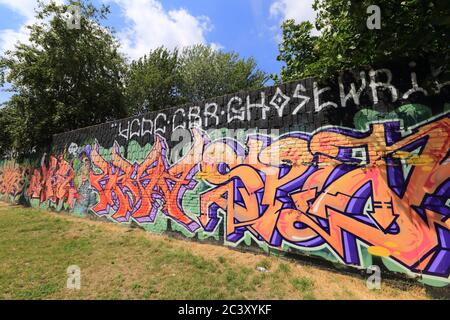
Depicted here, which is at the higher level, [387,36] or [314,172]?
[387,36]

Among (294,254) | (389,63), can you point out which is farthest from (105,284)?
(389,63)

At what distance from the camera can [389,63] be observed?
429cm

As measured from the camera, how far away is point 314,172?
4.80m

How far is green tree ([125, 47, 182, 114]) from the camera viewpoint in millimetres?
21906

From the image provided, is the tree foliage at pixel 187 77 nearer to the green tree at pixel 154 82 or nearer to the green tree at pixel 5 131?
the green tree at pixel 154 82

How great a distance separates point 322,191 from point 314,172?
35 cm

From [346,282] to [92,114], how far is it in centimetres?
1428

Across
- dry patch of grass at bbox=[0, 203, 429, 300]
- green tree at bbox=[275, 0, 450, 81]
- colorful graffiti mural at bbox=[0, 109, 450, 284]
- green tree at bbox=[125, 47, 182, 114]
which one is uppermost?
green tree at bbox=[125, 47, 182, 114]

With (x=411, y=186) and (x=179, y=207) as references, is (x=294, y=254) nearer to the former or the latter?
(x=411, y=186)

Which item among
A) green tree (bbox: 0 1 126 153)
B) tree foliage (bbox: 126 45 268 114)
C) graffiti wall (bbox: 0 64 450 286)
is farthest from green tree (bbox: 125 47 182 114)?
graffiti wall (bbox: 0 64 450 286)

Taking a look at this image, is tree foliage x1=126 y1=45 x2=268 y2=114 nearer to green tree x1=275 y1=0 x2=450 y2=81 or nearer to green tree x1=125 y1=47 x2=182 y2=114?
green tree x1=125 y1=47 x2=182 y2=114

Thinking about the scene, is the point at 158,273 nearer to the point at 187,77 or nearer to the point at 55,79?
the point at 55,79

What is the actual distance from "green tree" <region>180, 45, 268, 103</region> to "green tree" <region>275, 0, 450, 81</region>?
18.2 metres

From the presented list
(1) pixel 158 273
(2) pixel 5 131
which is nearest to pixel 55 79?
(2) pixel 5 131
